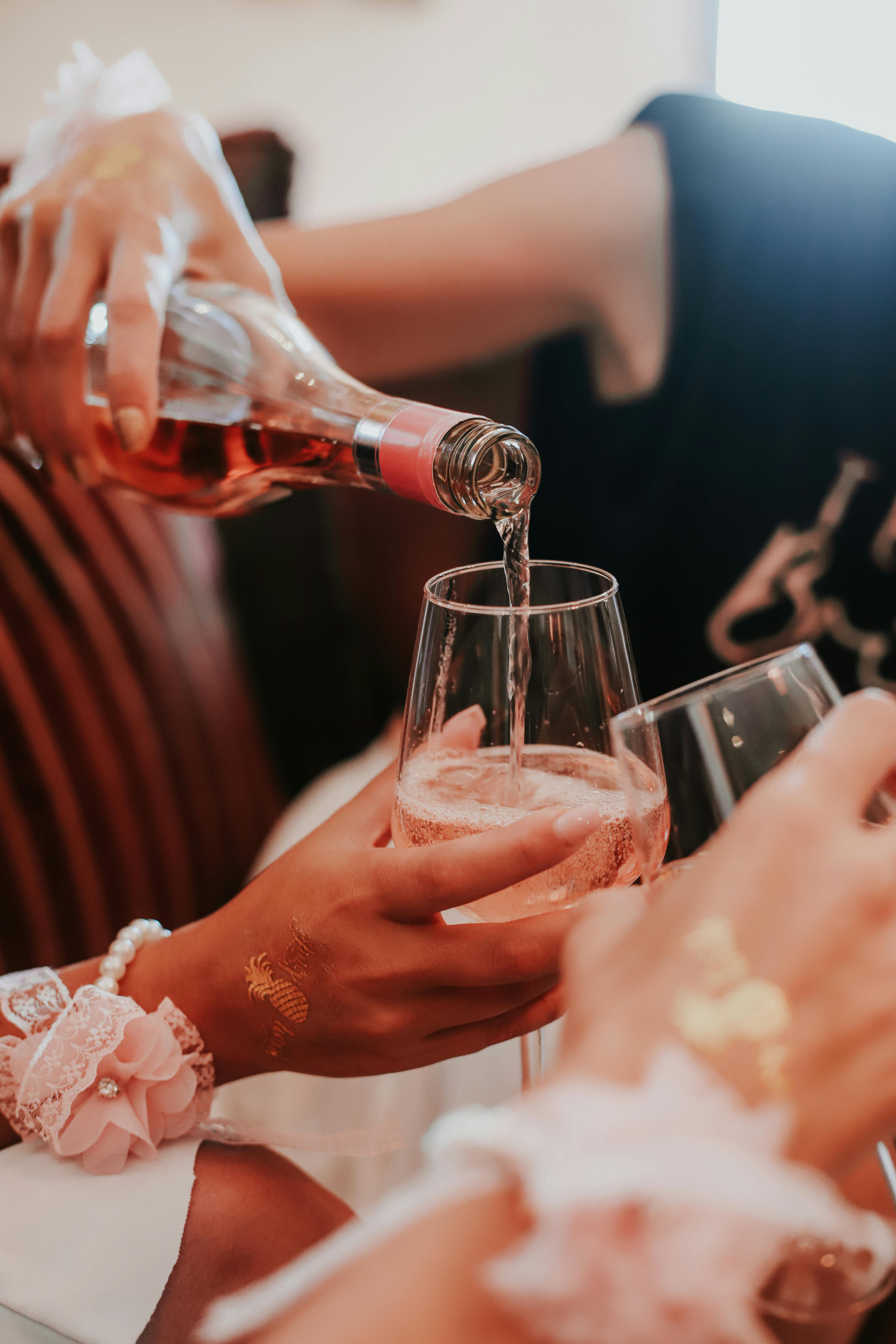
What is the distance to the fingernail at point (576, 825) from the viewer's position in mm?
487

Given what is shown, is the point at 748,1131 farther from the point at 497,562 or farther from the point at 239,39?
the point at 239,39

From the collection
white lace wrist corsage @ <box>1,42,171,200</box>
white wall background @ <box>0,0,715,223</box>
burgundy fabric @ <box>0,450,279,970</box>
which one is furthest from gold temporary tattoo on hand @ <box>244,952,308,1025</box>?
white wall background @ <box>0,0,715,223</box>

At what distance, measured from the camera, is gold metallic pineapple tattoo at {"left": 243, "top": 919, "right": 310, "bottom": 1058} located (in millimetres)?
597

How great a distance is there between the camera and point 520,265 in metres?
1.27

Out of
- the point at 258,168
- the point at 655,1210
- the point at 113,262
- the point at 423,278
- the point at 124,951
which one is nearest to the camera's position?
the point at 655,1210

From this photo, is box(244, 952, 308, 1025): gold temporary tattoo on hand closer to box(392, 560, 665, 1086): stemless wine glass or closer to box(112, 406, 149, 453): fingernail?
box(392, 560, 665, 1086): stemless wine glass

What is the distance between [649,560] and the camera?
4.44 feet

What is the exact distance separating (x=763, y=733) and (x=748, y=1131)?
187mm

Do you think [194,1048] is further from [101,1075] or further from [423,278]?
[423,278]

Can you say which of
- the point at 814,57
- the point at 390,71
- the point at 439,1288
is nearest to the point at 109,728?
the point at 439,1288

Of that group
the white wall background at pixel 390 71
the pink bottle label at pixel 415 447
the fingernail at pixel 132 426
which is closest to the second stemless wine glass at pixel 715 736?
the pink bottle label at pixel 415 447

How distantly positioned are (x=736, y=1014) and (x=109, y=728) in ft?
3.77

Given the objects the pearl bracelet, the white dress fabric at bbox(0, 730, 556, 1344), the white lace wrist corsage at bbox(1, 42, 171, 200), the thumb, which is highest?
the white lace wrist corsage at bbox(1, 42, 171, 200)

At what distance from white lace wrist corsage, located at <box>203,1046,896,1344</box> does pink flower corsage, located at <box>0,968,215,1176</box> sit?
381 millimetres
